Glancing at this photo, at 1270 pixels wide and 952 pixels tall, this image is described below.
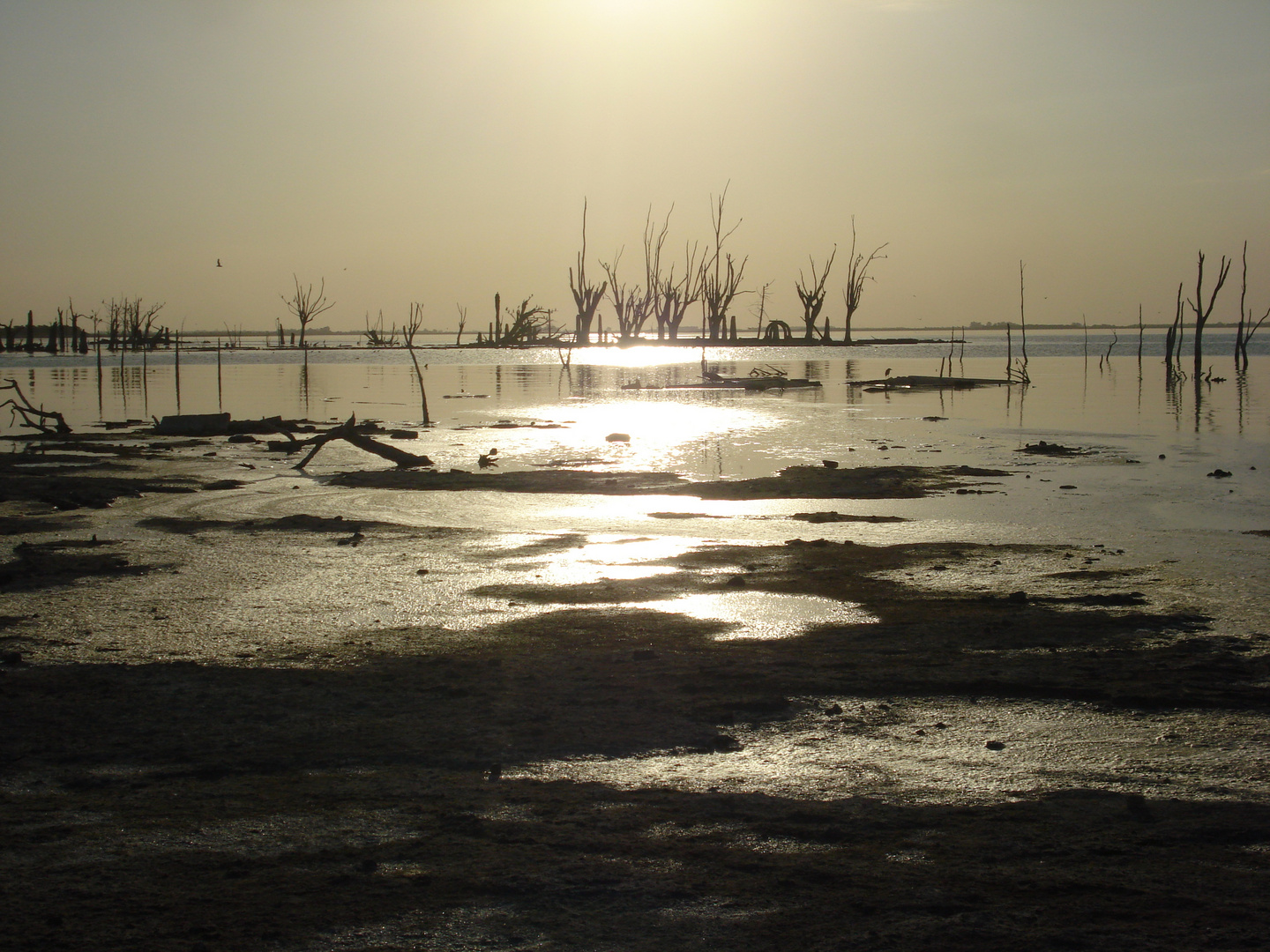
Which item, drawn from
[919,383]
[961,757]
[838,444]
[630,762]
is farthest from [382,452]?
[919,383]

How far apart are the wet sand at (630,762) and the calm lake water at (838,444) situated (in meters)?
1.72

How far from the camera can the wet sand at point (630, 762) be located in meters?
2.39

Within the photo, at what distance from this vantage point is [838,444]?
49.9 feet

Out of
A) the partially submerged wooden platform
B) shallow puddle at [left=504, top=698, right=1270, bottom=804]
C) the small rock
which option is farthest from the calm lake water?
the small rock

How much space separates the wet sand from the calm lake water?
1722 mm

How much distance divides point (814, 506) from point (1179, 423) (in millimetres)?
11691

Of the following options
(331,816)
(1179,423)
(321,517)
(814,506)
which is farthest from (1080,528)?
(1179,423)

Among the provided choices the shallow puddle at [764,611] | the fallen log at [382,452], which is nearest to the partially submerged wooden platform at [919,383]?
the fallen log at [382,452]

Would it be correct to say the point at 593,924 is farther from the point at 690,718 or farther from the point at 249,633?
the point at 249,633

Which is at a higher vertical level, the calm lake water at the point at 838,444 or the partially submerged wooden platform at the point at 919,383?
the partially submerged wooden platform at the point at 919,383

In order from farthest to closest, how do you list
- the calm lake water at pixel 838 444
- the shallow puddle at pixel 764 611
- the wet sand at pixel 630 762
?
the calm lake water at pixel 838 444 → the shallow puddle at pixel 764 611 → the wet sand at pixel 630 762

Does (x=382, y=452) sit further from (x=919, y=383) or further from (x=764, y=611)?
(x=919, y=383)

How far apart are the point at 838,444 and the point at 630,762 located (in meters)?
12.3

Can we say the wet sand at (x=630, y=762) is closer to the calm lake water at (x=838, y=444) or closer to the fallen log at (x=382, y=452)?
the calm lake water at (x=838, y=444)
